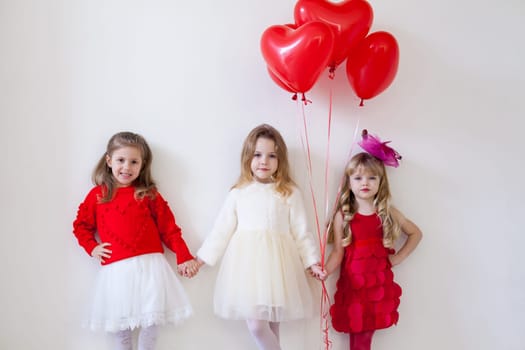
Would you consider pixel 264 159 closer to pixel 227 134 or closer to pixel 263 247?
pixel 227 134

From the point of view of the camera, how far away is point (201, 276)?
224 cm

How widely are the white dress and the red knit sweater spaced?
0.19 metres

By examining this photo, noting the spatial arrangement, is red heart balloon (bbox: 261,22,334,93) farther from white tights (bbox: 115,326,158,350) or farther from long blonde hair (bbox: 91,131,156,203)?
white tights (bbox: 115,326,158,350)

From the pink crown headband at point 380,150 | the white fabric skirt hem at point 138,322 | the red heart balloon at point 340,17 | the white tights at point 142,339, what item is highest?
the red heart balloon at point 340,17

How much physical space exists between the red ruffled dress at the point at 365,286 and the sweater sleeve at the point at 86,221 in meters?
1.28

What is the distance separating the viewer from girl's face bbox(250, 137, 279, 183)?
7.05 ft

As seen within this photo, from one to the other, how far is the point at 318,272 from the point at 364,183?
512mm

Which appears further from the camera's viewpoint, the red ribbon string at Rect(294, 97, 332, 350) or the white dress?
the red ribbon string at Rect(294, 97, 332, 350)

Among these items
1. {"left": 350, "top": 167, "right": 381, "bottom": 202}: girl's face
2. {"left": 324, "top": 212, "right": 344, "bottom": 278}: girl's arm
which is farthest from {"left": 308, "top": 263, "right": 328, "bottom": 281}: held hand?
{"left": 350, "top": 167, "right": 381, "bottom": 202}: girl's face

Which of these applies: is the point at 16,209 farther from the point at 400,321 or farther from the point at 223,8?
the point at 400,321

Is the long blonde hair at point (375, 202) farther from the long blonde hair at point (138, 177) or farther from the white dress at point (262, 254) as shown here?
the long blonde hair at point (138, 177)

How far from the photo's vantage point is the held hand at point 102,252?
2.06m

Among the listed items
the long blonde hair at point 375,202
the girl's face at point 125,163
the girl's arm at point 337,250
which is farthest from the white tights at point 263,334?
the girl's face at point 125,163

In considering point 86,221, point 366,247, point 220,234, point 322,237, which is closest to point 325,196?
point 322,237
